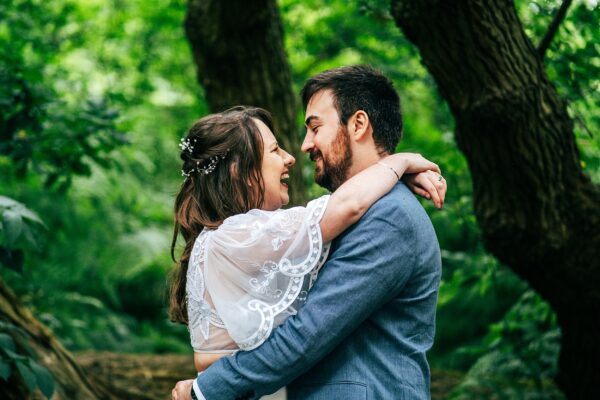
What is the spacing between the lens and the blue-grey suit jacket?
74.1 inches

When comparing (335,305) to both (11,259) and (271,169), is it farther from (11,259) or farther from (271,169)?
(11,259)

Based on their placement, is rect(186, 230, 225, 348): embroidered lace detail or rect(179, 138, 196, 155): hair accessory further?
rect(179, 138, 196, 155): hair accessory

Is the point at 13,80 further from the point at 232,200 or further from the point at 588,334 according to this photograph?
the point at 588,334

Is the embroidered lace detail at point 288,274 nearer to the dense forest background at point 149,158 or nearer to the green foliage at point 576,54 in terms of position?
the dense forest background at point 149,158

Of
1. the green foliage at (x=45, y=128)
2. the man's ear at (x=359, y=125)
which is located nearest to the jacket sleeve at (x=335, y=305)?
the man's ear at (x=359, y=125)

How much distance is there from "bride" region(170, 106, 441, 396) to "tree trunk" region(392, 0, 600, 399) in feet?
2.99

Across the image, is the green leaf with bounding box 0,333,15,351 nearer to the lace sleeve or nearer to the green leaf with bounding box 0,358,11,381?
the green leaf with bounding box 0,358,11,381

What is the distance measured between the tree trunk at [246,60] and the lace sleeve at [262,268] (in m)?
2.07

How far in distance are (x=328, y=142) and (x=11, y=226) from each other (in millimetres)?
1114

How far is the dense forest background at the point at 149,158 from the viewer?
146 inches

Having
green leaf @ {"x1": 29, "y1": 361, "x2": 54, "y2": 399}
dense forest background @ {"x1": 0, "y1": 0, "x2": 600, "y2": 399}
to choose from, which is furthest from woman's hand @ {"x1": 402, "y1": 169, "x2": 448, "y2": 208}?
green leaf @ {"x1": 29, "y1": 361, "x2": 54, "y2": 399}

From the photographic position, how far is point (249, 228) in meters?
2.02

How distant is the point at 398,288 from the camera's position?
1.97m

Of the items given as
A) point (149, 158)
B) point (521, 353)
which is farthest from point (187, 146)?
point (149, 158)
